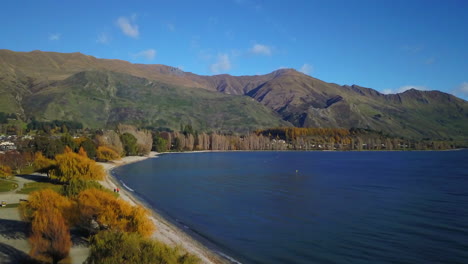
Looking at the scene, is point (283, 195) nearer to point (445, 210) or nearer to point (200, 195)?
point (200, 195)

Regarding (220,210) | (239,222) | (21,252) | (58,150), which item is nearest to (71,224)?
(21,252)

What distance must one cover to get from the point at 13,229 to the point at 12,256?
7007 mm

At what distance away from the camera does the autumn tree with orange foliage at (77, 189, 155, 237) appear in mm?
27422

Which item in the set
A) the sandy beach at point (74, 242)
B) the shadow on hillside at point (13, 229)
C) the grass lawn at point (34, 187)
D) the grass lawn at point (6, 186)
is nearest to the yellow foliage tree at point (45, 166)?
the grass lawn at point (34, 187)

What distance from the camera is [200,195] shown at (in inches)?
2388

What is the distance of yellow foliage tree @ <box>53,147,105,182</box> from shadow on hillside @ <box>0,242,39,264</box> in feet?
108

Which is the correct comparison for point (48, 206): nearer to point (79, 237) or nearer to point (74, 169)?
point (79, 237)

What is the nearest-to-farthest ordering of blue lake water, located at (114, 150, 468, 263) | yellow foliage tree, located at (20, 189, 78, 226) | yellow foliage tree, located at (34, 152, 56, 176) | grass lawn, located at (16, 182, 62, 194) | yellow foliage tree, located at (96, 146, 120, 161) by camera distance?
yellow foliage tree, located at (20, 189, 78, 226)
blue lake water, located at (114, 150, 468, 263)
grass lawn, located at (16, 182, 62, 194)
yellow foliage tree, located at (34, 152, 56, 176)
yellow foliage tree, located at (96, 146, 120, 161)

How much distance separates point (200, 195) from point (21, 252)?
121 feet

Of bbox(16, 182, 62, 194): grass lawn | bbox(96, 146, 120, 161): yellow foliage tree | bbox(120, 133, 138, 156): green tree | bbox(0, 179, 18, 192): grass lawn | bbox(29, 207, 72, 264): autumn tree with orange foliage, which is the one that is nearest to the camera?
bbox(29, 207, 72, 264): autumn tree with orange foliage


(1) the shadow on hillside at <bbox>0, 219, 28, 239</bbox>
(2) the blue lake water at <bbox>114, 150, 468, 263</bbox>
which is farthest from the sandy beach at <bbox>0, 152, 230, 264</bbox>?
(2) the blue lake water at <bbox>114, 150, 468, 263</bbox>

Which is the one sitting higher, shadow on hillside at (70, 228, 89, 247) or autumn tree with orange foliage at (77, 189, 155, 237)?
autumn tree with orange foliage at (77, 189, 155, 237)

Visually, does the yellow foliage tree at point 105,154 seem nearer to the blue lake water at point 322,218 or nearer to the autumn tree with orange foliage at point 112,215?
the blue lake water at point 322,218

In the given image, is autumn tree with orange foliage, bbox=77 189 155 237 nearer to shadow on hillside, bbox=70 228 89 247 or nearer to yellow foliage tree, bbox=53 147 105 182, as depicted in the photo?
shadow on hillside, bbox=70 228 89 247
